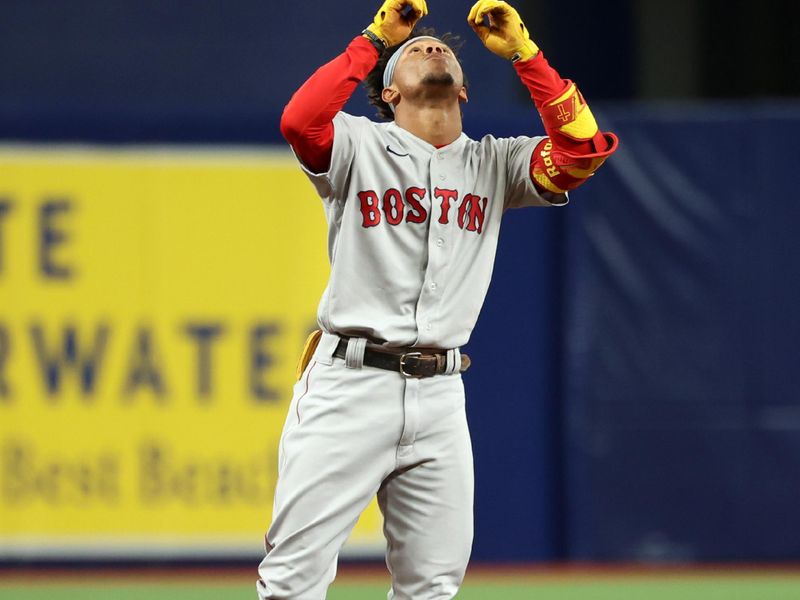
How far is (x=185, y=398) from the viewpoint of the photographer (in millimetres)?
6262

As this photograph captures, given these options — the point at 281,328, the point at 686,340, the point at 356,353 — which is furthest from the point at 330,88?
the point at 686,340

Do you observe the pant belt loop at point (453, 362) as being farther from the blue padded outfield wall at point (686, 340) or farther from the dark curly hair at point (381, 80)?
the blue padded outfield wall at point (686, 340)

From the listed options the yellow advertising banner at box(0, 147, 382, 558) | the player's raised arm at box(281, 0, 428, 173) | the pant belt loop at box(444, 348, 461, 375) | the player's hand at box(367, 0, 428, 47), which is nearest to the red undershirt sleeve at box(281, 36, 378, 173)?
the player's raised arm at box(281, 0, 428, 173)

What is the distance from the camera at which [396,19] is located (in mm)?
3594

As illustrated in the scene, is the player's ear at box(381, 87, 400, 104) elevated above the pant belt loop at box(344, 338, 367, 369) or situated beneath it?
elevated above

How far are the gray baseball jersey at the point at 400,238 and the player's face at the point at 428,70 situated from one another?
144mm

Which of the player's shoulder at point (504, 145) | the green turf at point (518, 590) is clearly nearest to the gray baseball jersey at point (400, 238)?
the player's shoulder at point (504, 145)

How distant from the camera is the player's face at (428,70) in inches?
141

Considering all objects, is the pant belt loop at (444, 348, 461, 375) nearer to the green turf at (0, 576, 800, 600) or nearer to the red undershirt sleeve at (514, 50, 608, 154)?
the red undershirt sleeve at (514, 50, 608, 154)

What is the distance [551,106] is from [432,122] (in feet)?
1.11

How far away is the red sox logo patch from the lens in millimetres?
3551

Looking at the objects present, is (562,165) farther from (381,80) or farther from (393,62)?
(381,80)

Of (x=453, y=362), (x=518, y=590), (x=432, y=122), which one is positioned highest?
(x=432, y=122)

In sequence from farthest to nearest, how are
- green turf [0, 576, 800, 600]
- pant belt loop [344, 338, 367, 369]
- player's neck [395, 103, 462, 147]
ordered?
green turf [0, 576, 800, 600] < player's neck [395, 103, 462, 147] < pant belt loop [344, 338, 367, 369]
